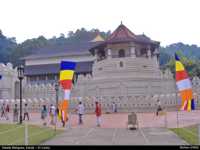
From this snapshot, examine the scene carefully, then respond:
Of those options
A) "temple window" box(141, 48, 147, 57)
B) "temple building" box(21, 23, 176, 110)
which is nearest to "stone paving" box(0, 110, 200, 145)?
"temple building" box(21, 23, 176, 110)

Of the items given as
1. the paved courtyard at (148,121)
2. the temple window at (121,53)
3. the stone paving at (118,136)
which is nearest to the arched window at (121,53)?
the temple window at (121,53)

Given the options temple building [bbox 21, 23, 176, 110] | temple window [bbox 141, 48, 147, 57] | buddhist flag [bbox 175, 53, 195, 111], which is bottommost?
buddhist flag [bbox 175, 53, 195, 111]

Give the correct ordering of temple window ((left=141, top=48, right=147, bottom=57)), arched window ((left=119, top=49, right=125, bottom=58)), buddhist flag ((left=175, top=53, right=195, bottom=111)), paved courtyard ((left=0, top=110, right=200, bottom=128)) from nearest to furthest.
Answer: buddhist flag ((left=175, top=53, right=195, bottom=111)), paved courtyard ((left=0, top=110, right=200, bottom=128)), arched window ((left=119, top=49, right=125, bottom=58)), temple window ((left=141, top=48, right=147, bottom=57))

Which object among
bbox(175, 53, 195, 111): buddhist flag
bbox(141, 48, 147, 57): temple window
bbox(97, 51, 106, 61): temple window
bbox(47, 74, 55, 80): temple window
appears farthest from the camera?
bbox(47, 74, 55, 80): temple window

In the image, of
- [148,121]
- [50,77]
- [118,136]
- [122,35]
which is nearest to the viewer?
[118,136]

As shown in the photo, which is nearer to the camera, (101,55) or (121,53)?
(121,53)

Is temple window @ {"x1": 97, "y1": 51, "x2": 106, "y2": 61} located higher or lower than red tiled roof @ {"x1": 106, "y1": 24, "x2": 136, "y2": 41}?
lower

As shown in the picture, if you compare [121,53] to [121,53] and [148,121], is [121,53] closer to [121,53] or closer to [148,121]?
[121,53]

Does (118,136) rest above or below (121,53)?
below

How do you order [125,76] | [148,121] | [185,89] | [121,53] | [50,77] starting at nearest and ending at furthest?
[185,89], [148,121], [125,76], [121,53], [50,77]

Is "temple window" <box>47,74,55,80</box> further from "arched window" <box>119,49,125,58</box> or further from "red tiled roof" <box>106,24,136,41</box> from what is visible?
"arched window" <box>119,49,125,58</box>

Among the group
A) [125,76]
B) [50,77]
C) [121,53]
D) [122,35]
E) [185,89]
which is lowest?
[185,89]

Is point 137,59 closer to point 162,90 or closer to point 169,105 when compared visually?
point 162,90

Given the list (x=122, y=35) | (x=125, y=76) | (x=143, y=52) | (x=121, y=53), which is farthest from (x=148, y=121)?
(x=143, y=52)
